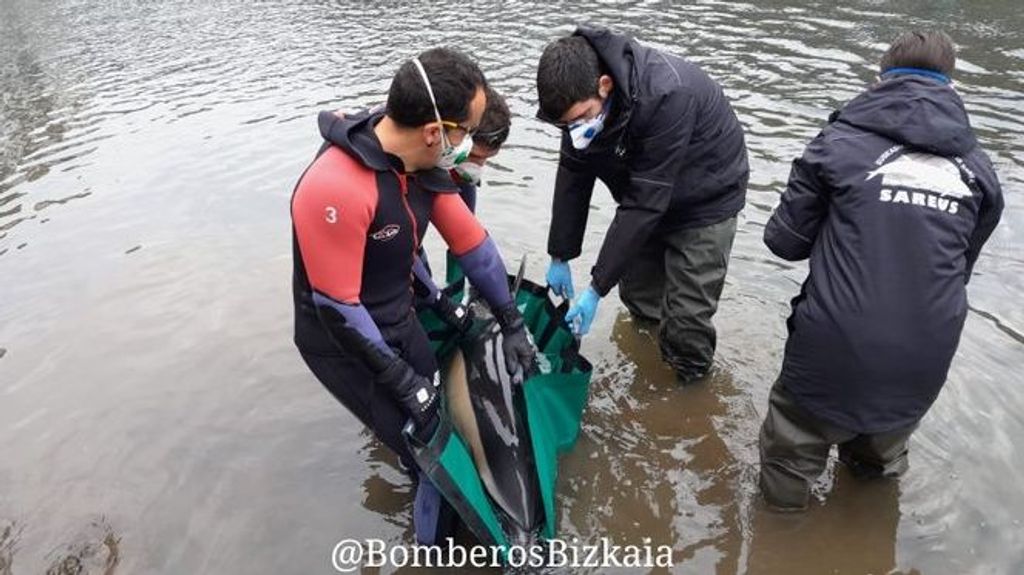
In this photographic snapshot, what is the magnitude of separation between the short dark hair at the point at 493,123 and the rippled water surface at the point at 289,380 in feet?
6.03

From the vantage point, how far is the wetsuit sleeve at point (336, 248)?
2656 mm

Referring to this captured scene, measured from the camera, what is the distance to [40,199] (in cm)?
803

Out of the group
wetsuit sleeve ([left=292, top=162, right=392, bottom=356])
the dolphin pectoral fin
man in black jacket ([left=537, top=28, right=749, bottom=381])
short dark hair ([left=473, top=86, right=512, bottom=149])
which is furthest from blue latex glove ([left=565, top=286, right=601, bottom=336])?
wetsuit sleeve ([left=292, top=162, right=392, bottom=356])

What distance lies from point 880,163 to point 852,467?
1701 millimetres

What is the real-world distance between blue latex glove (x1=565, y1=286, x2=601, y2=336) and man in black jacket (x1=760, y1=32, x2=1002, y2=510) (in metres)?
1.10

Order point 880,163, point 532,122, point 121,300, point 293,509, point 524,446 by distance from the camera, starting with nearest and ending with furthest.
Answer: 1. point 880,163
2. point 524,446
3. point 293,509
4. point 121,300
5. point 532,122

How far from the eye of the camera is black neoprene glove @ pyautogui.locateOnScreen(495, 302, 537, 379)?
11.4ft

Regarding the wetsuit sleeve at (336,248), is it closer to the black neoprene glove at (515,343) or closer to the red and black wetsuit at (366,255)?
the red and black wetsuit at (366,255)

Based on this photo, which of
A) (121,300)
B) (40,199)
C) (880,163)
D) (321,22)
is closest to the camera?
(880,163)

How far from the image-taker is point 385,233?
285 centimetres

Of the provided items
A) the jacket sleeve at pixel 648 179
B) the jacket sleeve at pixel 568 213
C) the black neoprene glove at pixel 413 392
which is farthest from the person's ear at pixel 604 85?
the black neoprene glove at pixel 413 392

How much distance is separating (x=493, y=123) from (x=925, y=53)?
1685 millimetres

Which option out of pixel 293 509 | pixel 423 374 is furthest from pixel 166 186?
pixel 423 374

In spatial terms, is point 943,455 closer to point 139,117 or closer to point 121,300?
point 121,300
